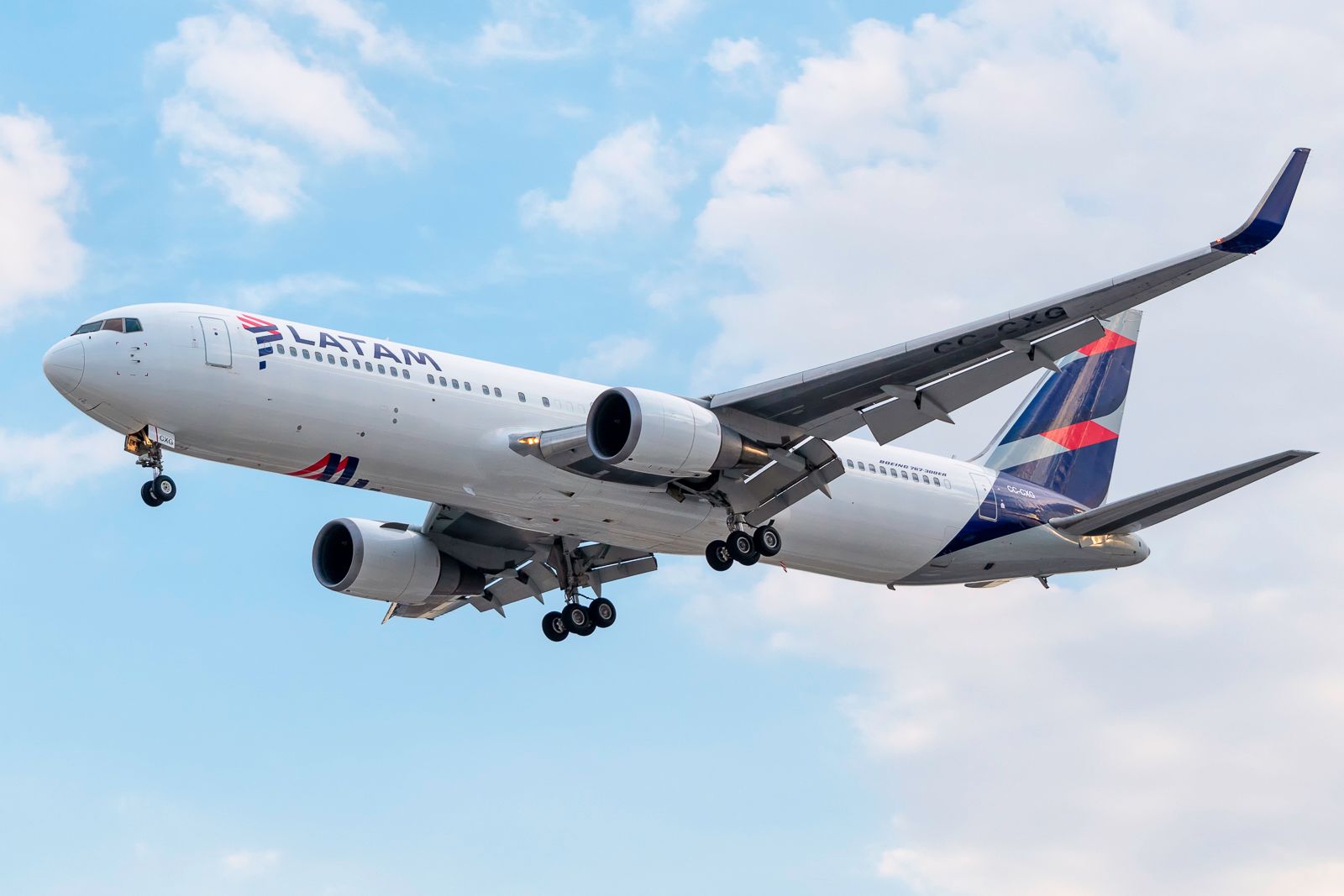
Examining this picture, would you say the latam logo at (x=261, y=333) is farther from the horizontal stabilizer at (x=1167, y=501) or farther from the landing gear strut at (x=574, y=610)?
the horizontal stabilizer at (x=1167, y=501)

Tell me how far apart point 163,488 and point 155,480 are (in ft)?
0.66

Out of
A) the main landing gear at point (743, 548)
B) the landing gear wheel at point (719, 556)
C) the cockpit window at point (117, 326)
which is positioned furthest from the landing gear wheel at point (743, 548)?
the cockpit window at point (117, 326)

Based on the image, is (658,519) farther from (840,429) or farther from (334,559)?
(334,559)

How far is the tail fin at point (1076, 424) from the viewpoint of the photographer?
41.3 metres

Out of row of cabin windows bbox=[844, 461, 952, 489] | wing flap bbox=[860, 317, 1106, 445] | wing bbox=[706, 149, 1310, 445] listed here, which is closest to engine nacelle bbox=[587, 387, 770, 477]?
wing bbox=[706, 149, 1310, 445]

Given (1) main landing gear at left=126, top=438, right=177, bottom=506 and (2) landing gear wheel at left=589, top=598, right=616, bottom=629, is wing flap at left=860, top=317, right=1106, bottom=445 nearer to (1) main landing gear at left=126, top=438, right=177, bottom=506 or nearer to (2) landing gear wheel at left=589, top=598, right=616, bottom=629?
(2) landing gear wheel at left=589, top=598, right=616, bottom=629

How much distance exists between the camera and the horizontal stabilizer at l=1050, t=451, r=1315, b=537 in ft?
105

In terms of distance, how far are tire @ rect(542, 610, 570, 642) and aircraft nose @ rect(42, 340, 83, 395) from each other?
1260 cm

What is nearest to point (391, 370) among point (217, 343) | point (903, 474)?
point (217, 343)

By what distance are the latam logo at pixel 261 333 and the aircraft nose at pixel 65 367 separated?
9.28ft

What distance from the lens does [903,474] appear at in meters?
37.1

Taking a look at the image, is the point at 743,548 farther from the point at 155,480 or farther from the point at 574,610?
the point at 155,480

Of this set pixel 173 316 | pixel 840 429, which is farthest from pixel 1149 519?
pixel 173 316

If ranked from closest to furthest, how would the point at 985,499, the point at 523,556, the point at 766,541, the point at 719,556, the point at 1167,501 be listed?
1. the point at 766,541
2. the point at 719,556
3. the point at 1167,501
4. the point at 985,499
5. the point at 523,556
